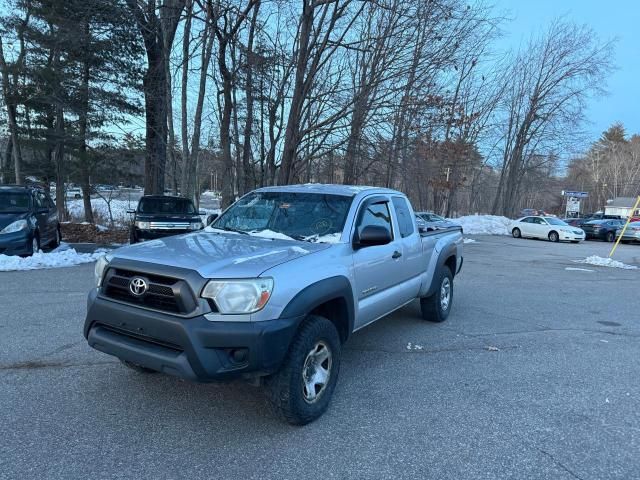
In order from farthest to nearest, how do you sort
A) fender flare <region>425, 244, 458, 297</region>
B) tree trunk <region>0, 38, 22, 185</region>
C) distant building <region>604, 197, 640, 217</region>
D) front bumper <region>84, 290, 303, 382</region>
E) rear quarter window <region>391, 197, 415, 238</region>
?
distant building <region>604, 197, 640, 217</region>, tree trunk <region>0, 38, 22, 185</region>, fender flare <region>425, 244, 458, 297</region>, rear quarter window <region>391, 197, 415, 238</region>, front bumper <region>84, 290, 303, 382</region>

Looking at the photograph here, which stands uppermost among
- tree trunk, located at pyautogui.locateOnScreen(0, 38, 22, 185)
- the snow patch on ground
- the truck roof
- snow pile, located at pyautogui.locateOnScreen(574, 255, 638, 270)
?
tree trunk, located at pyautogui.locateOnScreen(0, 38, 22, 185)

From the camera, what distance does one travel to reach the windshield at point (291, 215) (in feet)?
14.0

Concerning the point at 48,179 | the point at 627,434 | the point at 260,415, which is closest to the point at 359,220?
the point at 260,415

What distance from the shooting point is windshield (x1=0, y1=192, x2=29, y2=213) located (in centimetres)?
1048

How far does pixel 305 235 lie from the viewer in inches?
164

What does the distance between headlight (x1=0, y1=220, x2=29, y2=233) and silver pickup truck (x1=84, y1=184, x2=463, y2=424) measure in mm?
7933

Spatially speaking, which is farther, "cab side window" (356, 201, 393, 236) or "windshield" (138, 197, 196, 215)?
"windshield" (138, 197, 196, 215)

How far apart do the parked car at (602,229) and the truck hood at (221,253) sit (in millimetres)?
31514

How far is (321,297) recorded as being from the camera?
3.39 metres

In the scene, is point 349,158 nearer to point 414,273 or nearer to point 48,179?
point 414,273

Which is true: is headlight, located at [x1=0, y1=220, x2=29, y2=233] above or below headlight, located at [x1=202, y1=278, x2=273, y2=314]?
below

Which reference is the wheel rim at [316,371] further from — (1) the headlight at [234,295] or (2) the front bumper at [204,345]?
(1) the headlight at [234,295]

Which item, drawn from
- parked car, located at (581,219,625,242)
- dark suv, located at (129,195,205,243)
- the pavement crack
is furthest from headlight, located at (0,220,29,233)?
parked car, located at (581,219,625,242)

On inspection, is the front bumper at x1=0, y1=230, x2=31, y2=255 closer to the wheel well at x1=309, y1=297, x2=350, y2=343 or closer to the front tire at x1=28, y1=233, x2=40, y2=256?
the front tire at x1=28, y1=233, x2=40, y2=256
